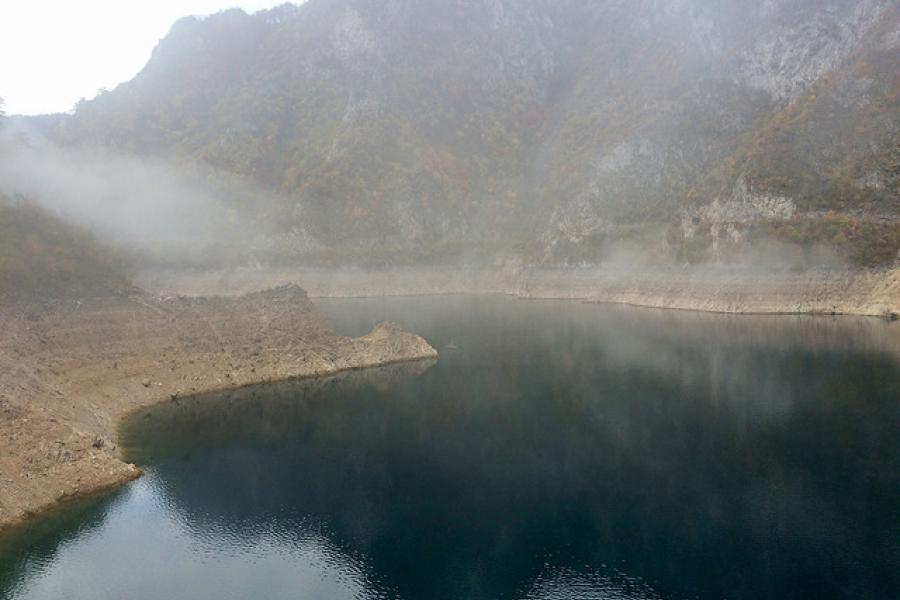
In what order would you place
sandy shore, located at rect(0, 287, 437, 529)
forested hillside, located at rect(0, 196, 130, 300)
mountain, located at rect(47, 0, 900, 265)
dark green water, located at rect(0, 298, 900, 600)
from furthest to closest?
mountain, located at rect(47, 0, 900, 265) → forested hillside, located at rect(0, 196, 130, 300) → sandy shore, located at rect(0, 287, 437, 529) → dark green water, located at rect(0, 298, 900, 600)

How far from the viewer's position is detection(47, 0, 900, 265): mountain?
3915 inches

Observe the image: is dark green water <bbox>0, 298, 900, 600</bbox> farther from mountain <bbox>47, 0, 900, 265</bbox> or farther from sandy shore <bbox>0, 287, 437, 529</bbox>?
mountain <bbox>47, 0, 900, 265</bbox>

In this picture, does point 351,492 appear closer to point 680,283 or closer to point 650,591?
point 650,591

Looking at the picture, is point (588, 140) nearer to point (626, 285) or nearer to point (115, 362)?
point (626, 285)

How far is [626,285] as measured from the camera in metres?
114

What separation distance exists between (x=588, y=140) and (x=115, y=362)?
14199 centimetres

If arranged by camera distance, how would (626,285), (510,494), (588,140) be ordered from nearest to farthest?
1. (510,494)
2. (626,285)
3. (588,140)

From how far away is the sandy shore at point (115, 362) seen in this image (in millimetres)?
32375

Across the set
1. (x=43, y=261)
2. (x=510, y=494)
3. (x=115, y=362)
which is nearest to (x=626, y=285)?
(x=115, y=362)

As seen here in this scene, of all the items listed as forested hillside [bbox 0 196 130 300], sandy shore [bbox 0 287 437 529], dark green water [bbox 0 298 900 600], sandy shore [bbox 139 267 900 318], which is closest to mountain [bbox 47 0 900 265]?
sandy shore [bbox 139 267 900 318]

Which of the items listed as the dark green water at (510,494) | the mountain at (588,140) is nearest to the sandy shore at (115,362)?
the dark green water at (510,494)

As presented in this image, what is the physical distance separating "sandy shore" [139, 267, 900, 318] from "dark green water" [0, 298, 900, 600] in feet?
93.4

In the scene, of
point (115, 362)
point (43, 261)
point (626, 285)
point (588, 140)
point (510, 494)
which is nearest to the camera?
point (510, 494)

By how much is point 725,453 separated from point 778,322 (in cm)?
5080
